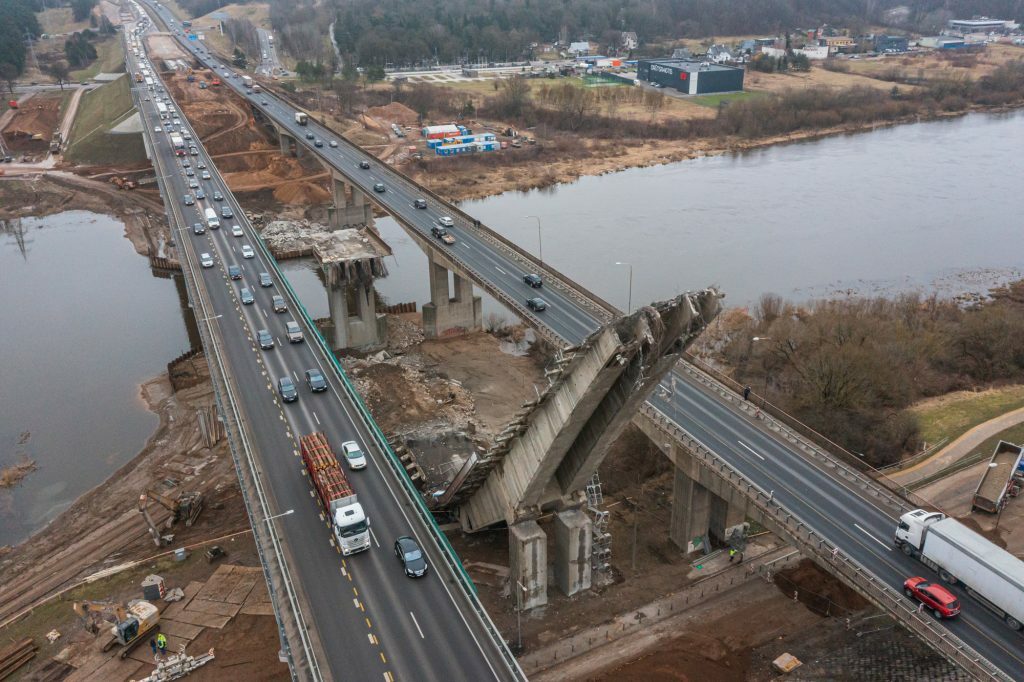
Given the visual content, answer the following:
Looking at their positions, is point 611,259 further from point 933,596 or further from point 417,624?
point 417,624

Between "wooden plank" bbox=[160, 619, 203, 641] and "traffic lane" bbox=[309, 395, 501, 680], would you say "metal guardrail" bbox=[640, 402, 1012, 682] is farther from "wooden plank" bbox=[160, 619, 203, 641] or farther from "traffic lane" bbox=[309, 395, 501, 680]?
"wooden plank" bbox=[160, 619, 203, 641]

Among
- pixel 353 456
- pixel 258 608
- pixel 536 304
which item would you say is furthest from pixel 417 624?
pixel 536 304

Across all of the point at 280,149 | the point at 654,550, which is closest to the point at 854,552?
the point at 654,550

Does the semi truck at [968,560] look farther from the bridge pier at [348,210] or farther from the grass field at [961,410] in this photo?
the bridge pier at [348,210]

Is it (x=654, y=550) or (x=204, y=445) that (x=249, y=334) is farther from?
(x=654, y=550)

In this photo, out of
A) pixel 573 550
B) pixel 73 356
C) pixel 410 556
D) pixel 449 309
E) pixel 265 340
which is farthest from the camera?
pixel 449 309

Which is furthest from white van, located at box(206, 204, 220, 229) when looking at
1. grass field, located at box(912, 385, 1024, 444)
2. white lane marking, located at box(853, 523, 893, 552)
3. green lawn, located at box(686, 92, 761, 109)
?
green lawn, located at box(686, 92, 761, 109)
